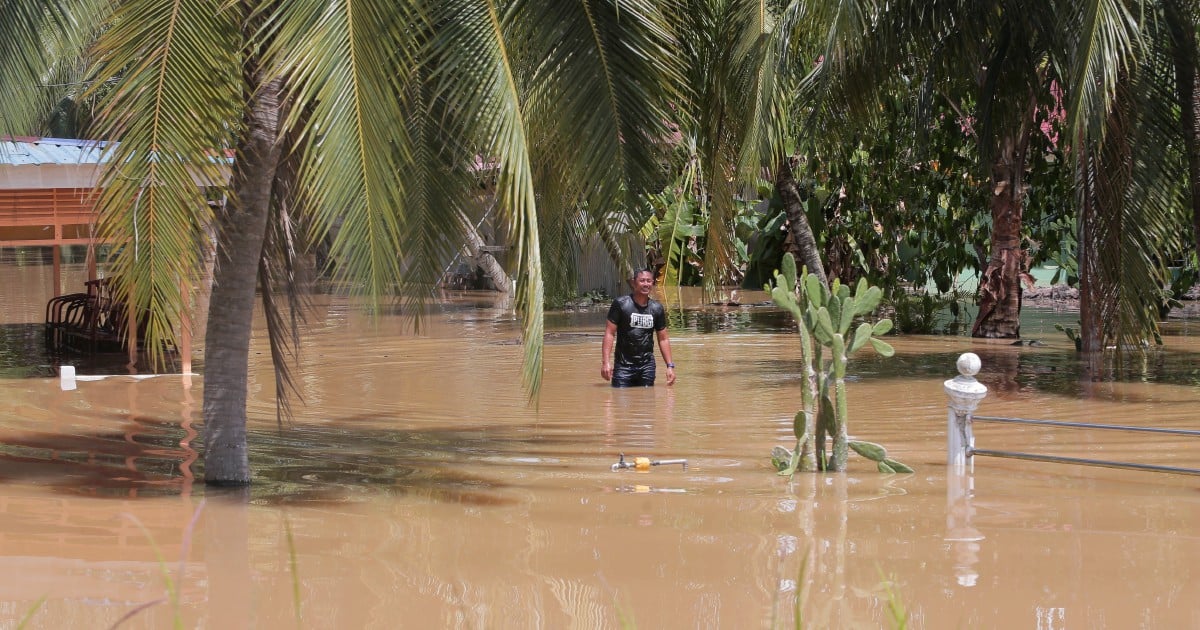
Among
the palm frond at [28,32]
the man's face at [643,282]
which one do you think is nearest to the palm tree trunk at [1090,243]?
the man's face at [643,282]

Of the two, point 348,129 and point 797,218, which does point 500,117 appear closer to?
point 348,129

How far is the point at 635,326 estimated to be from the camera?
12.7 meters

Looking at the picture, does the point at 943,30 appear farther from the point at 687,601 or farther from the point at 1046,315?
the point at 1046,315

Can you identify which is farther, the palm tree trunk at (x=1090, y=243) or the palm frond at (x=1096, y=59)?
the palm tree trunk at (x=1090, y=243)

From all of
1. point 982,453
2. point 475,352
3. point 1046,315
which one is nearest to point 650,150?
point 982,453

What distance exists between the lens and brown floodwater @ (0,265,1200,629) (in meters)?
5.54

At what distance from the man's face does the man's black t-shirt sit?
210mm

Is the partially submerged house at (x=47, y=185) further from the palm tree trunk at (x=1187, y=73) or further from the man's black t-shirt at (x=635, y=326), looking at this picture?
the palm tree trunk at (x=1187, y=73)

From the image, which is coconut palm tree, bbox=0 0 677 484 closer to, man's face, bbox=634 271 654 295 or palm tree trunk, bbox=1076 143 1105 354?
man's face, bbox=634 271 654 295

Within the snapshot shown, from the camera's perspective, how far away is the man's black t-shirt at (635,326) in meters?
12.6

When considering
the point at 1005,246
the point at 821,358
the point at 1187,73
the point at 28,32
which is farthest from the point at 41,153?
the point at 1005,246

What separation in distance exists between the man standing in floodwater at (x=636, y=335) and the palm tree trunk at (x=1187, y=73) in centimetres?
517

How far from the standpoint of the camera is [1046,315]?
75.3 feet

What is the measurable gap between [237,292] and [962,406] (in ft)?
15.1
